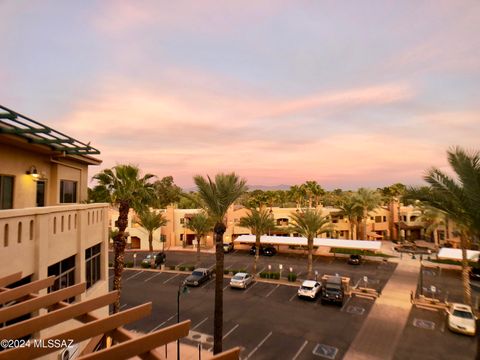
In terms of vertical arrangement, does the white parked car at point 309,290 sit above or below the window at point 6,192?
below

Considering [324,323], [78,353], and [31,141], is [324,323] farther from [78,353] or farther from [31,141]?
[31,141]

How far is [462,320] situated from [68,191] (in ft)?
94.4

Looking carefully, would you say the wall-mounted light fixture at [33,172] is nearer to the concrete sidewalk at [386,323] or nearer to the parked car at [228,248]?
the concrete sidewalk at [386,323]

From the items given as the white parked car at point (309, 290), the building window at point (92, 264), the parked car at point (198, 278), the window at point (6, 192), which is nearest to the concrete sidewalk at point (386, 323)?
the white parked car at point (309, 290)

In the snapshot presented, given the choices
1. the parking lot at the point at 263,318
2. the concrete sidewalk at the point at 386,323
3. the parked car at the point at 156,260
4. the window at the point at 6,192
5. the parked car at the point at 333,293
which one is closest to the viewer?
the window at the point at 6,192

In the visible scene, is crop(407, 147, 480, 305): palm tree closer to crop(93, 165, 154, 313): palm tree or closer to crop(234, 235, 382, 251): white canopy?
crop(93, 165, 154, 313): palm tree

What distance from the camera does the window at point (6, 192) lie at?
514 inches

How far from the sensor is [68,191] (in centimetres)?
1888

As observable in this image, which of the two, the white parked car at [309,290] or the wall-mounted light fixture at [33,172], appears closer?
the wall-mounted light fixture at [33,172]

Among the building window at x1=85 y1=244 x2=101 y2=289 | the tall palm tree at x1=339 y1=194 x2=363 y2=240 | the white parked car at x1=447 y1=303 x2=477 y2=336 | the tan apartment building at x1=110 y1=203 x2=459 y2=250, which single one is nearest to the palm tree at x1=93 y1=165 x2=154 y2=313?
the building window at x1=85 y1=244 x2=101 y2=289

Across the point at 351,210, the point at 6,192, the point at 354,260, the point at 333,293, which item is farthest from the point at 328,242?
the point at 6,192

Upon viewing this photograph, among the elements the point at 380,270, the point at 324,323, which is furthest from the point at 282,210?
the point at 324,323

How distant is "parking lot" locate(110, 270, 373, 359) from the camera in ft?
68.8

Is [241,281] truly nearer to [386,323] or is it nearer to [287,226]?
[386,323]
